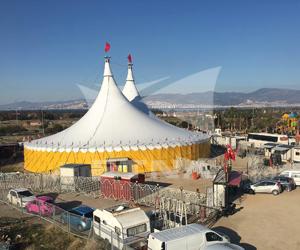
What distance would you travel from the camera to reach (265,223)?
13.9m

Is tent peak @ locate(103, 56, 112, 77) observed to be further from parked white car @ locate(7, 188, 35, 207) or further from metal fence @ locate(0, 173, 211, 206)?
parked white car @ locate(7, 188, 35, 207)

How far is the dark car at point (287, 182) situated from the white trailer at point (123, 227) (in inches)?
431

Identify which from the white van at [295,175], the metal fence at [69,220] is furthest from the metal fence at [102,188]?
the white van at [295,175]

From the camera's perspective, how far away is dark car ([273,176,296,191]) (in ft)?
62.9

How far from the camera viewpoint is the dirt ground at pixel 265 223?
12.0 meters

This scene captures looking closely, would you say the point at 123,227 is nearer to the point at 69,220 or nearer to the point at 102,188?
the point at 69,220

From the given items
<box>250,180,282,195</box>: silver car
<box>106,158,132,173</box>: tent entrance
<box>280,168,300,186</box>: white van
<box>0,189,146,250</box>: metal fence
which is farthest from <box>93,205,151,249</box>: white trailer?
<box>280,168,300,186</box>: white van

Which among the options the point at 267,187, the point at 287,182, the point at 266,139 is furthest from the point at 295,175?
the point at 266,139

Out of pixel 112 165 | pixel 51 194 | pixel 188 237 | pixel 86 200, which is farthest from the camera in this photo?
pixel 112 165

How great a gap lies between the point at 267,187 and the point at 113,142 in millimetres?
11808

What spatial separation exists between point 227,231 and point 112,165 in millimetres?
12505

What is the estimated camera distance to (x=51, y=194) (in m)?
19.9

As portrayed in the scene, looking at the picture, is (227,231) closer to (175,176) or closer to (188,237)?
(188,237)

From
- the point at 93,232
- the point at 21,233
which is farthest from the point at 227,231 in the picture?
the point at 21,233
